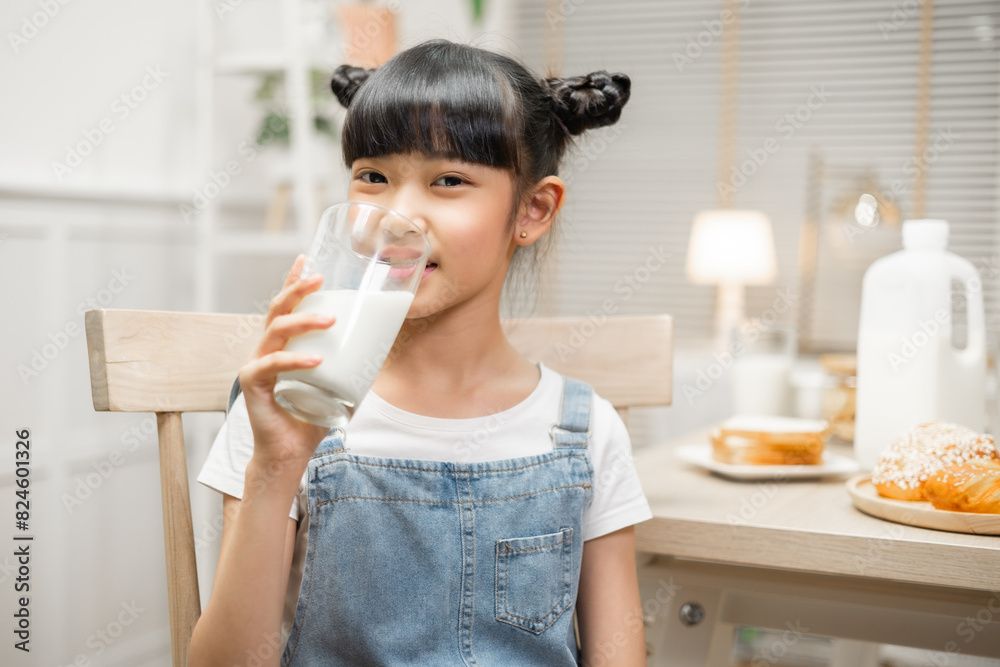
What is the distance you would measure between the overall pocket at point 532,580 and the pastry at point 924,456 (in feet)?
1.18

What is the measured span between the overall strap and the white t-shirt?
1cm

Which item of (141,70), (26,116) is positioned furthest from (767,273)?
(26,116)

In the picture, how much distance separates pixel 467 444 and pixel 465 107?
351mm

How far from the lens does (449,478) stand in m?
0.87

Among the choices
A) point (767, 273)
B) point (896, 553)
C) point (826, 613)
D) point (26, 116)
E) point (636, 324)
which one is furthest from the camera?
point (767, 273)

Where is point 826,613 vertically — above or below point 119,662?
above

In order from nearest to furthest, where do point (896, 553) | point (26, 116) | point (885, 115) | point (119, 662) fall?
point (896, 553) < point (26, 116) < point (119, 662) < point (885, 115)

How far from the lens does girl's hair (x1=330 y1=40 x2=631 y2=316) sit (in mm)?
848

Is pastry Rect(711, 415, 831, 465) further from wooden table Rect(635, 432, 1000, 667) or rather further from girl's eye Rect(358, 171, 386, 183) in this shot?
girl's eye Rect(358, 171, 386, 183)

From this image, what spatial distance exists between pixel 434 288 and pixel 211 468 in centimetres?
28

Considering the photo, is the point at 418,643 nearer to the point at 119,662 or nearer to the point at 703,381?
the point at 119,662

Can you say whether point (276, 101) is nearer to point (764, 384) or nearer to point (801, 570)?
point (764, 384)

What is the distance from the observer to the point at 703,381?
2.82m

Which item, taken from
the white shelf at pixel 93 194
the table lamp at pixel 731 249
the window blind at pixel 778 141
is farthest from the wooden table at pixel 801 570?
the window blind at pixel 778 141
